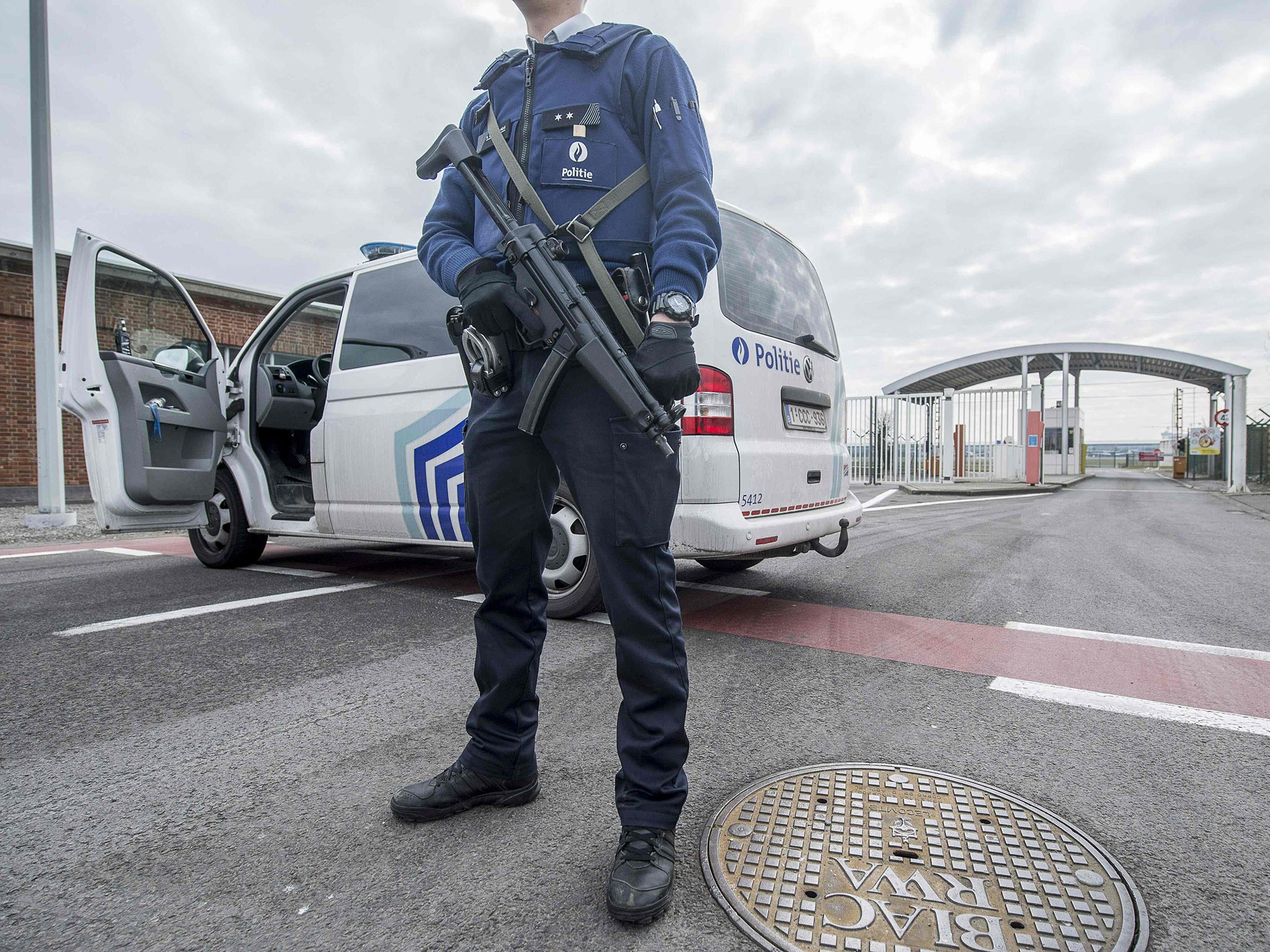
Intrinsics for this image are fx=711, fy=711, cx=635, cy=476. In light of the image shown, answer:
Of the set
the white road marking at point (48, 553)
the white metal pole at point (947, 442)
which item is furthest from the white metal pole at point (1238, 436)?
the white road marking at point (48, 553)

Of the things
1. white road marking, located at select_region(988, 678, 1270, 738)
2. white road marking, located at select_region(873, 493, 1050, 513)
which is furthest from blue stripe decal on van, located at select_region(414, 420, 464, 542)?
white road marking, located at select_region(873, 493, 1050, 513)

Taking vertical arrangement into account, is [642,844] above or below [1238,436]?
below

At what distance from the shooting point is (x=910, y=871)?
1.47 meters

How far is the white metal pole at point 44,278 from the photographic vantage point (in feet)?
29.3

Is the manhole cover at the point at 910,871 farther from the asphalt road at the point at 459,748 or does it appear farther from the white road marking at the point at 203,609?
the white road marking at the point at 203,609

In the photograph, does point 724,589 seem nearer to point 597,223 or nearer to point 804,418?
point 804,418

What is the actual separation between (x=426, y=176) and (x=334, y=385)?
9.06 feet

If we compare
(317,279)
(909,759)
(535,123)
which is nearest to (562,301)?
(535,123)

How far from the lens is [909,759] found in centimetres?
199

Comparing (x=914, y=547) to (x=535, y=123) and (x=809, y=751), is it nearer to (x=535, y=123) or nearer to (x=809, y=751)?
(x=809, y=751)

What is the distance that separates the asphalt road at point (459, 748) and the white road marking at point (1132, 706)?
0.05 meters

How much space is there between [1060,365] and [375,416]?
27.2 metres

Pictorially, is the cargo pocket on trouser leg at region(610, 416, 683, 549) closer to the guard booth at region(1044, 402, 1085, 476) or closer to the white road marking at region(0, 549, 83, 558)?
the white road marking at region(0, 549, 83, 558)

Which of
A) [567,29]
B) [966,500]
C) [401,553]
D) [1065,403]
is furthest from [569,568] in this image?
[1065,403]
